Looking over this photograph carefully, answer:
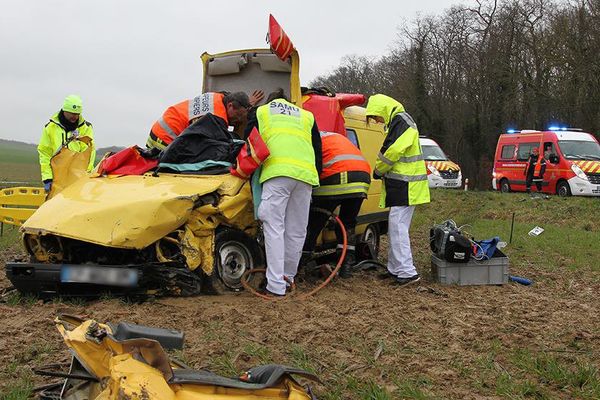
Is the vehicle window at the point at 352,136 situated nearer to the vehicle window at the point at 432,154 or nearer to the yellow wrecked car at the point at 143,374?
the yellow wrecked car at the point at 143,374

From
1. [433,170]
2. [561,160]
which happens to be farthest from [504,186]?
[561,160]

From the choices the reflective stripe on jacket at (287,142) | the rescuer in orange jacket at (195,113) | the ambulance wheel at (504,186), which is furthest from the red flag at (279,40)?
the ambulance wheel at (504,186)

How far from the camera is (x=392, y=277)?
7.16 metres

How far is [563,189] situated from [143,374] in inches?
756

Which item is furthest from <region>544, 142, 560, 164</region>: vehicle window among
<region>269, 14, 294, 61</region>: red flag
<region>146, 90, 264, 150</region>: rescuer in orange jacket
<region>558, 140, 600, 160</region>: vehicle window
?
<region>146, 90, 264, 150</region>: rescuer in orange jacket

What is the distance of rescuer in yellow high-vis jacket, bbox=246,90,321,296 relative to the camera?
18.7 feet

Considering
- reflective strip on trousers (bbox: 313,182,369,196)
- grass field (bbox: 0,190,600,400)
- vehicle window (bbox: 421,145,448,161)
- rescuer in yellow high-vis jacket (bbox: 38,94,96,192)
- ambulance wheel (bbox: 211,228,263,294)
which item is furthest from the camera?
vehicle window (bbox: 421,145,448,161)

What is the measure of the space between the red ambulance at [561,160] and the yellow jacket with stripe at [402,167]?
45.3ft

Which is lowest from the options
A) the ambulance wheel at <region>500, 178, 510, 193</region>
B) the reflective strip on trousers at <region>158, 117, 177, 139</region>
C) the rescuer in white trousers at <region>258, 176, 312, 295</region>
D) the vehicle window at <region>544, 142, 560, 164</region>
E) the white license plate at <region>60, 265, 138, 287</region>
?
the ambulance wheel at <region>500, 178, 510, 193</region>

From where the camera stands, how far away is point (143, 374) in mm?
2529

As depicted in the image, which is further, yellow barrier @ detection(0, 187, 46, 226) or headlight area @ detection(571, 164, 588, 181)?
headlight area @ detection(571, 164, 588, 181)

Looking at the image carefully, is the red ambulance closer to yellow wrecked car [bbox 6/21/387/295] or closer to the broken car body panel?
yellow wrecked car [bbox 6/21/387/295]

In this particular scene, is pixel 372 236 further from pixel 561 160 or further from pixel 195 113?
pixel 561 160

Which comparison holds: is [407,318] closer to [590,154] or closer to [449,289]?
[449,289]
